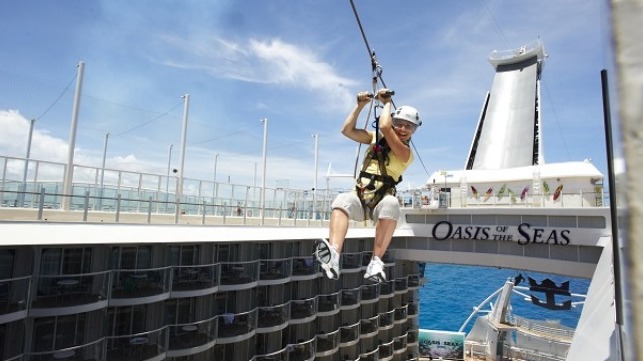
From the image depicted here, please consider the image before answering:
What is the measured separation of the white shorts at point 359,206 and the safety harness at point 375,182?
95 millimetres

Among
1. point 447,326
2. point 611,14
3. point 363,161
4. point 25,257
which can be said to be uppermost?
point 363,161

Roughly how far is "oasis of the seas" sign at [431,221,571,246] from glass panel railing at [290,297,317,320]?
10443 mm

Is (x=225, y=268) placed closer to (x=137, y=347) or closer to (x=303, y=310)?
(x=137, y=347)

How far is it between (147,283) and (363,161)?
12.5 meters

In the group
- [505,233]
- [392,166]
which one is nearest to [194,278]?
[392,166]

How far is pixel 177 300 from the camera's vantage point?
16.8 m

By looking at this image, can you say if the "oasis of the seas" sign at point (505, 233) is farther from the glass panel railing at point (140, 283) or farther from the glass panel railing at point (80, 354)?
the glass panel railing at point (80, 354)

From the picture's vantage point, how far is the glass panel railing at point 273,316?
747 inches

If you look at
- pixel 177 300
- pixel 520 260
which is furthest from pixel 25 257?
pixel 520 260

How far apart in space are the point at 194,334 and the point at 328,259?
Result: 13.7 m

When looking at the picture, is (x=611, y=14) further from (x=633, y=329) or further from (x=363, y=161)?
(x=363, y=161)

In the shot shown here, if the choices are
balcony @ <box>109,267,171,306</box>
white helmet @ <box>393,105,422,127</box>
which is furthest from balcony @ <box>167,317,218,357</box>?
white helmet @ <box>393,105,422,127</box>

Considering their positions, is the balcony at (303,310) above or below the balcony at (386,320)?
above

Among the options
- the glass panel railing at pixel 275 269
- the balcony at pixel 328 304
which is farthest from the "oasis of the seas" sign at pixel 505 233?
the glass panel railing at pixel 275 269
